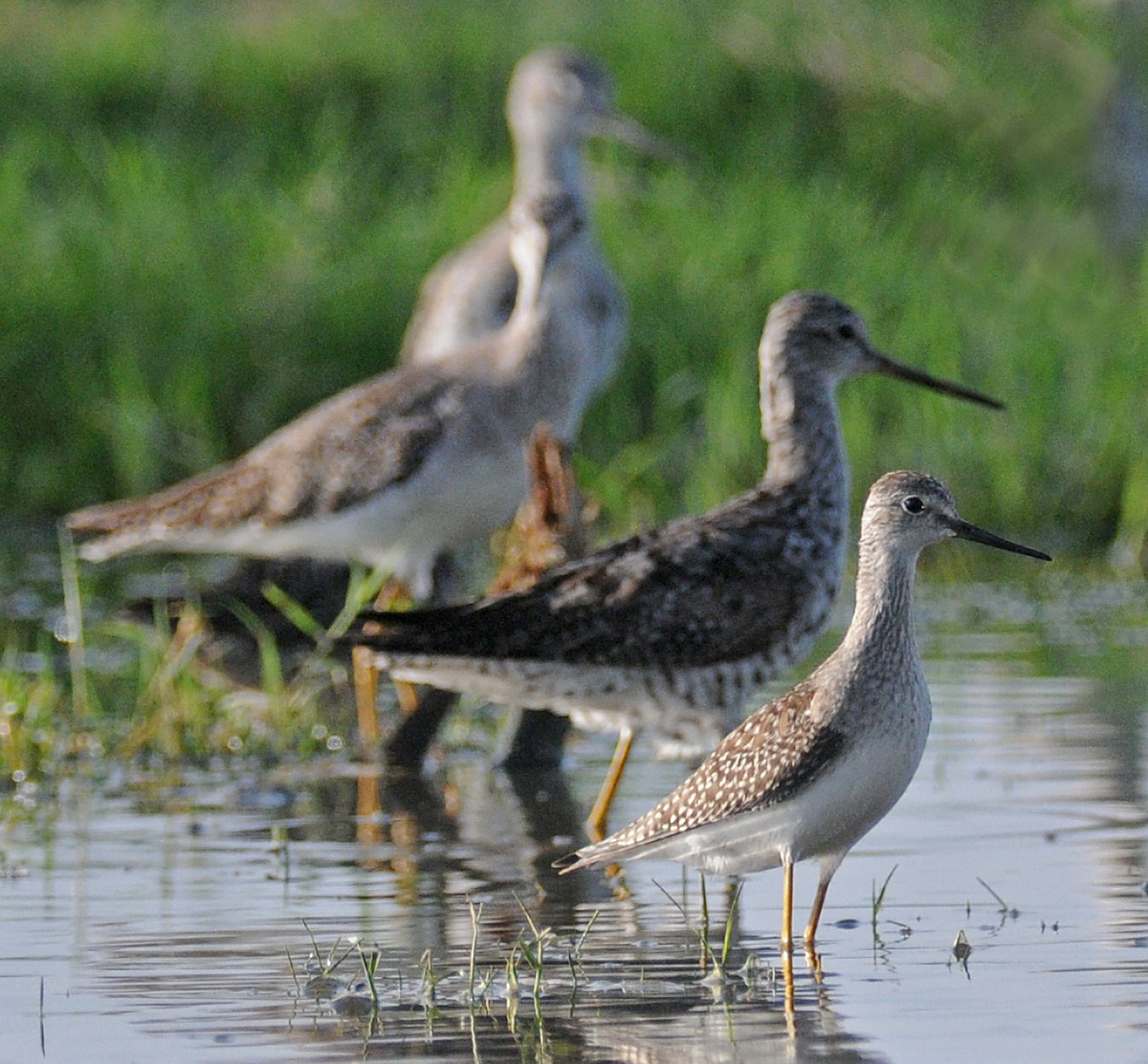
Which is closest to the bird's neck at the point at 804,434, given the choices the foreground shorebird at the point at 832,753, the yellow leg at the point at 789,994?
the foreground shorebird at the point at 832,753

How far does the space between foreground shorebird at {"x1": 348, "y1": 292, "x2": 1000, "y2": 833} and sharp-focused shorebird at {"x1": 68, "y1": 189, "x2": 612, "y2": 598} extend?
210cm

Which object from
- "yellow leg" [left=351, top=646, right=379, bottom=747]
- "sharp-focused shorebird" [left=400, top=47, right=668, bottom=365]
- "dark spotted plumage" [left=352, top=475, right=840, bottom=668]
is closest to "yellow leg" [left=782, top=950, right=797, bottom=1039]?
"dark spotted plumage" [left=352, top=475, right=840, bottom=668]

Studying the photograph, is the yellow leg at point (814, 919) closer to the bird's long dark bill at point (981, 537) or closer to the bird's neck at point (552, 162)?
the bird's long dark bill at point (981, 537)

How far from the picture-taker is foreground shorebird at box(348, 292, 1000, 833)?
7.23m

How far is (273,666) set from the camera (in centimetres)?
857

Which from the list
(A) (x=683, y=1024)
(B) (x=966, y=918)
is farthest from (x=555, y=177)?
(A) (x=683, y=1024)

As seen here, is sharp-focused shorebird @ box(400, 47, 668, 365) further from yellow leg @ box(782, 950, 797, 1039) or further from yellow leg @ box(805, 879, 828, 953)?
yellow leg @ box(782, 950, 797, 1039)

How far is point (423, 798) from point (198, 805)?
2.21 feet

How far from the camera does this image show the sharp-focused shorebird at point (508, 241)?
11.9 m

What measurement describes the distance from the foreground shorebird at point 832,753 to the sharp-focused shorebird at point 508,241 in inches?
181

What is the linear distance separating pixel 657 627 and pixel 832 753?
1.77 metres

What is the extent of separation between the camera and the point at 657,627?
727cm

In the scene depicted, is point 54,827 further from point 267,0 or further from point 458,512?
point 267,0

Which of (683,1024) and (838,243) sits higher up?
(838,243)
